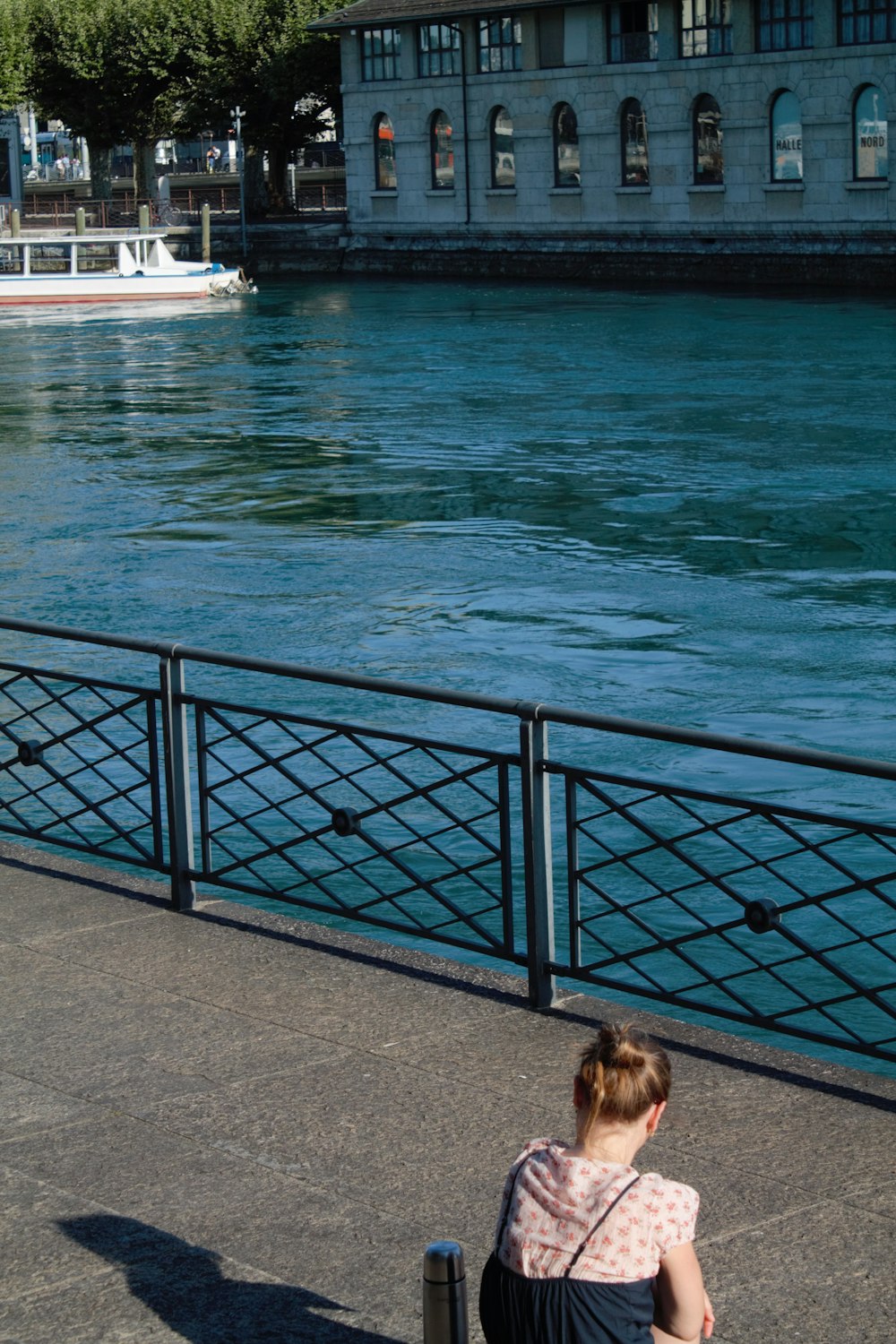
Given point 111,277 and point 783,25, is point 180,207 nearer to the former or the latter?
point 111,277

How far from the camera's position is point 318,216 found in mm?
65562

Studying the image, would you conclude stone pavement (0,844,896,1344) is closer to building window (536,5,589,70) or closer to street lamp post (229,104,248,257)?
building window (536,5,589,70)

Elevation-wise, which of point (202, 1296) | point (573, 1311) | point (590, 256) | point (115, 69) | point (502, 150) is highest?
point (115, 69)

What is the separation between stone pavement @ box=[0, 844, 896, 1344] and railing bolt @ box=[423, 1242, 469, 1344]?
63 cm

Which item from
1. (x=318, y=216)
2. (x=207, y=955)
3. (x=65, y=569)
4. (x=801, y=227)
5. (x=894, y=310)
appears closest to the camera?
(x=207, y=955)

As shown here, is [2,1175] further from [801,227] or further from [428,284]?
[428,284]

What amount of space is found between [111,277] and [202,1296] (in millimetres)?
49158

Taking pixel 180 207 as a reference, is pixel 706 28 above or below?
above

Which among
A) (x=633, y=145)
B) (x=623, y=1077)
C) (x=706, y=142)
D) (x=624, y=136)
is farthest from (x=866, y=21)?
(x=623, y=1077)

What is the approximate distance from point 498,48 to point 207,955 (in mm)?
55376

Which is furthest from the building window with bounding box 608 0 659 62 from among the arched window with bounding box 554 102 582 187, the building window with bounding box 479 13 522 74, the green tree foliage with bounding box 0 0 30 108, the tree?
the green tree foliage with bounding box 0 0 30 108

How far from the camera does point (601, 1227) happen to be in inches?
130

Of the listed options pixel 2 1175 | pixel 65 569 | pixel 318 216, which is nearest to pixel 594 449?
pixel 65 569

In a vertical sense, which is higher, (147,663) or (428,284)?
(428,284)
